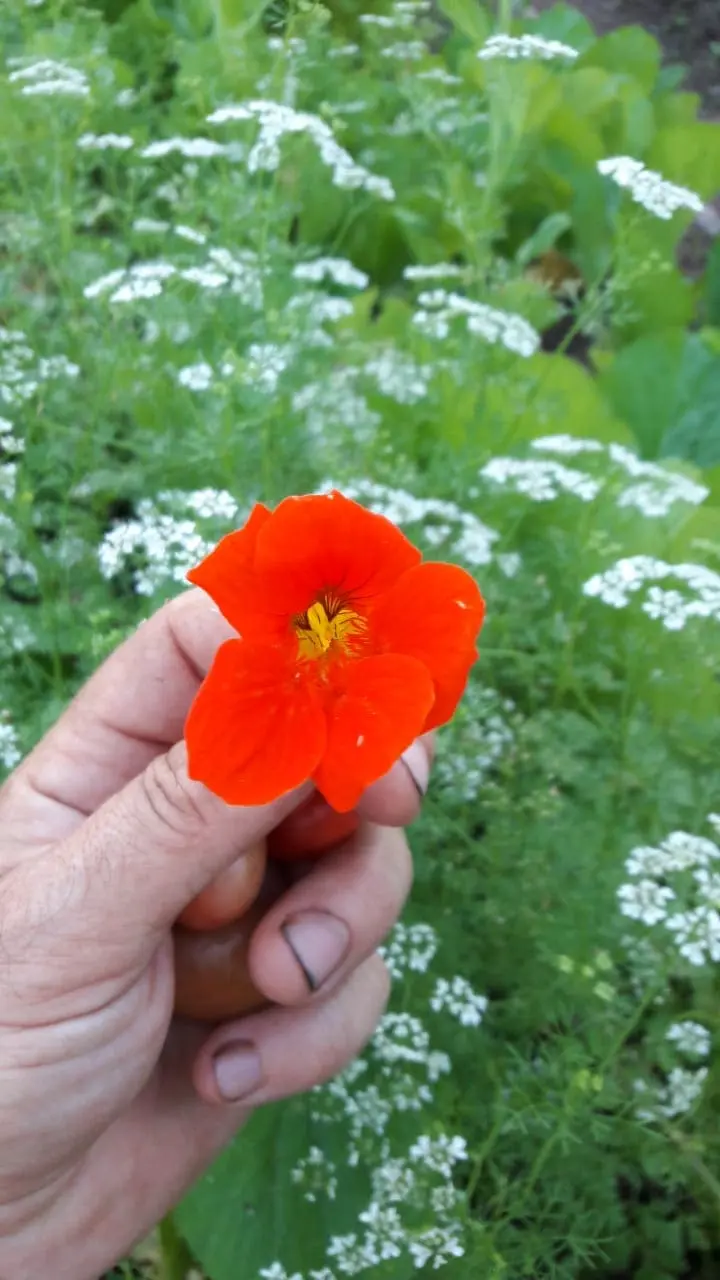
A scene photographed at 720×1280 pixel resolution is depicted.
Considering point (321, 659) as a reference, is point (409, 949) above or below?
below

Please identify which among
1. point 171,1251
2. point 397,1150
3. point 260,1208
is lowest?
point 171,1251

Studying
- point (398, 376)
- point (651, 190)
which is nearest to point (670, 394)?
point (398, 376)

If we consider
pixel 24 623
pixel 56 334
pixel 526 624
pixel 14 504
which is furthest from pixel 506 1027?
pixel 56 334

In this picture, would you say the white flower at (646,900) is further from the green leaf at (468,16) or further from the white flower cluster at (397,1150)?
the green leaf at (468,16)

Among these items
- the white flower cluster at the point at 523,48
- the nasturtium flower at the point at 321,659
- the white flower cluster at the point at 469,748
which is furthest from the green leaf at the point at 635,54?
the nasturtium flower at the point at 321,659

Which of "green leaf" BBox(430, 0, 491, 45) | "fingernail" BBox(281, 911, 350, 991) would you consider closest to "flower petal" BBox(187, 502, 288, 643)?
"fingernail" BBox(281, 911, 350, 991)

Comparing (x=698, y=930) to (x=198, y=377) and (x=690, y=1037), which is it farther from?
(x=198, y=377)
